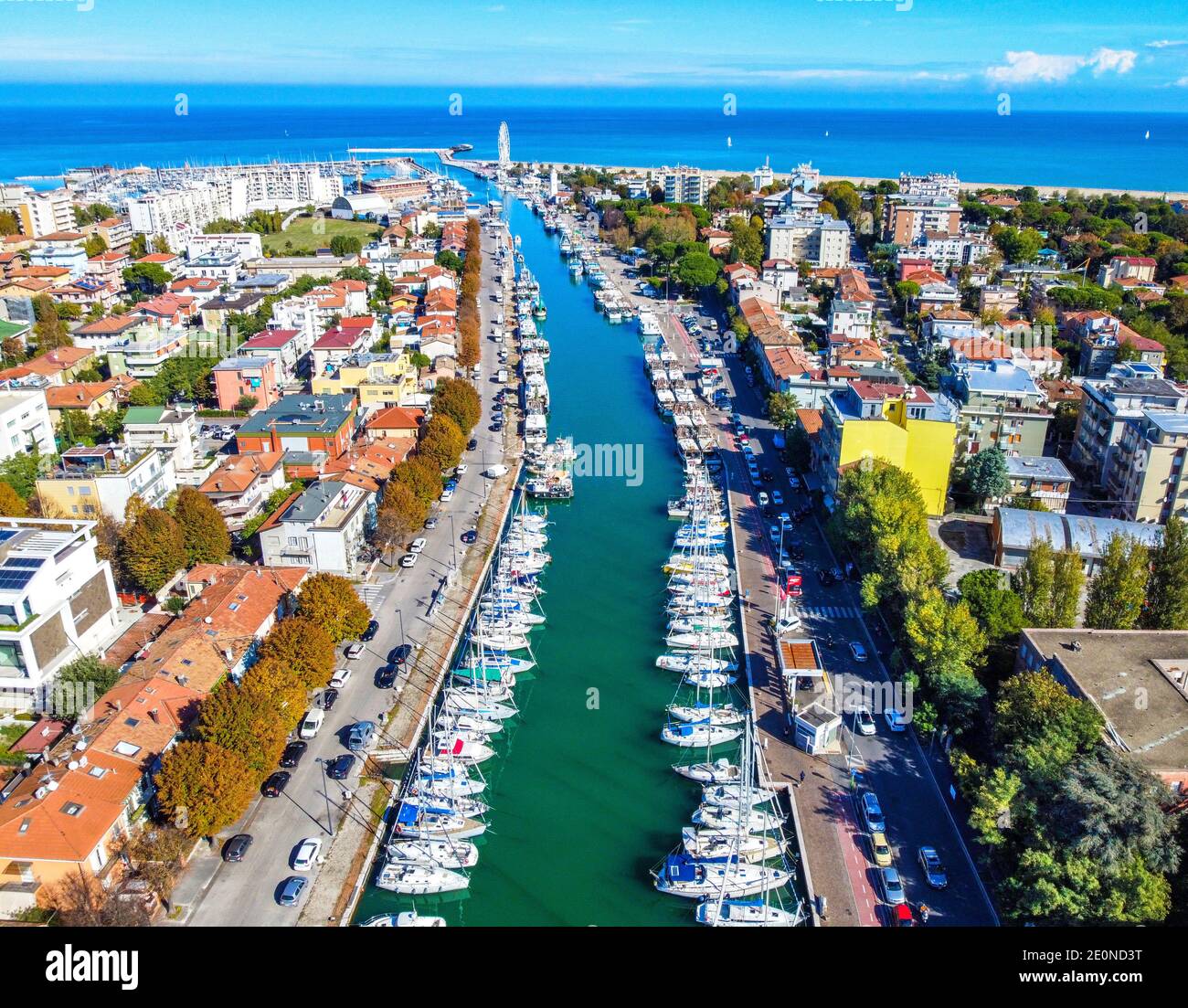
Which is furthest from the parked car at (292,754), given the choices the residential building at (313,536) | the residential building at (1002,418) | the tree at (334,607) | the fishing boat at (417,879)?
the residential building at (1002,418)

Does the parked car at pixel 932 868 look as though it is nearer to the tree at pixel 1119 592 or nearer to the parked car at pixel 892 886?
the parked car at pixel 892 886

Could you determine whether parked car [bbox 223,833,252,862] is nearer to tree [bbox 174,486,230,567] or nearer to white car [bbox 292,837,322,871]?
white car [bbox 292,837,322,871]

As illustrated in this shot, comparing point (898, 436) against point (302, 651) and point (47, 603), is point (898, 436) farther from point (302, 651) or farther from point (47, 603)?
point (47, 603)

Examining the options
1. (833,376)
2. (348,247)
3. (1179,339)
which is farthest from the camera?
(348,247)
